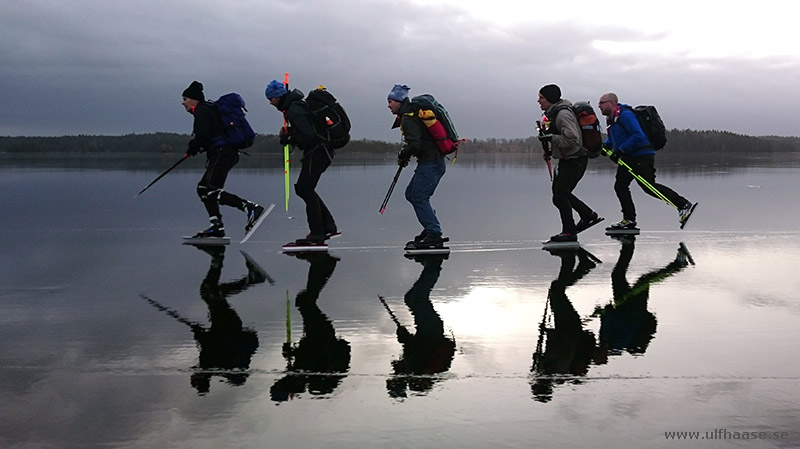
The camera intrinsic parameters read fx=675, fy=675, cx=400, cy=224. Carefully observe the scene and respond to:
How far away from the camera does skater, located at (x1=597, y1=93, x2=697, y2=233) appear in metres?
10.6

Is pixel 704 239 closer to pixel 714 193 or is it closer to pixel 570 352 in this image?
pixel 570 352

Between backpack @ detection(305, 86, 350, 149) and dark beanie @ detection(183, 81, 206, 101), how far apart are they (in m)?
1.84

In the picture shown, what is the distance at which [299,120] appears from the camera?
8.94 m

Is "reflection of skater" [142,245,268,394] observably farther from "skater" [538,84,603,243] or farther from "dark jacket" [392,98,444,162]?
"skater" [538,84,603,243]

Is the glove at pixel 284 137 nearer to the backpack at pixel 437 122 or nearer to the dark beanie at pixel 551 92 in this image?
the backpack at pixel 437 122

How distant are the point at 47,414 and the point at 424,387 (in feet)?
6.59

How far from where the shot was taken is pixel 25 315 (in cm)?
559

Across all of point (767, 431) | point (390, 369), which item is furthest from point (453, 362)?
point (767, 431)

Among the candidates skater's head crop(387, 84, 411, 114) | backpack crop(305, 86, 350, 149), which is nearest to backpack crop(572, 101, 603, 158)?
skater's head crop(387, 84, 411, 114)

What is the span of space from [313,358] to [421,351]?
0.73 metres

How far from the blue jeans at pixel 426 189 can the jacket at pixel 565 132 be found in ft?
5.39

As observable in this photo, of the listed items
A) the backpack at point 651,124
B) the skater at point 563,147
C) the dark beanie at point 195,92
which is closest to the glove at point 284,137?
the dark beanie at point 195,92

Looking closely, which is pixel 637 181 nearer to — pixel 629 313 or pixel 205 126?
pixel 629 313

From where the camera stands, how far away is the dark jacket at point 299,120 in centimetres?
894
